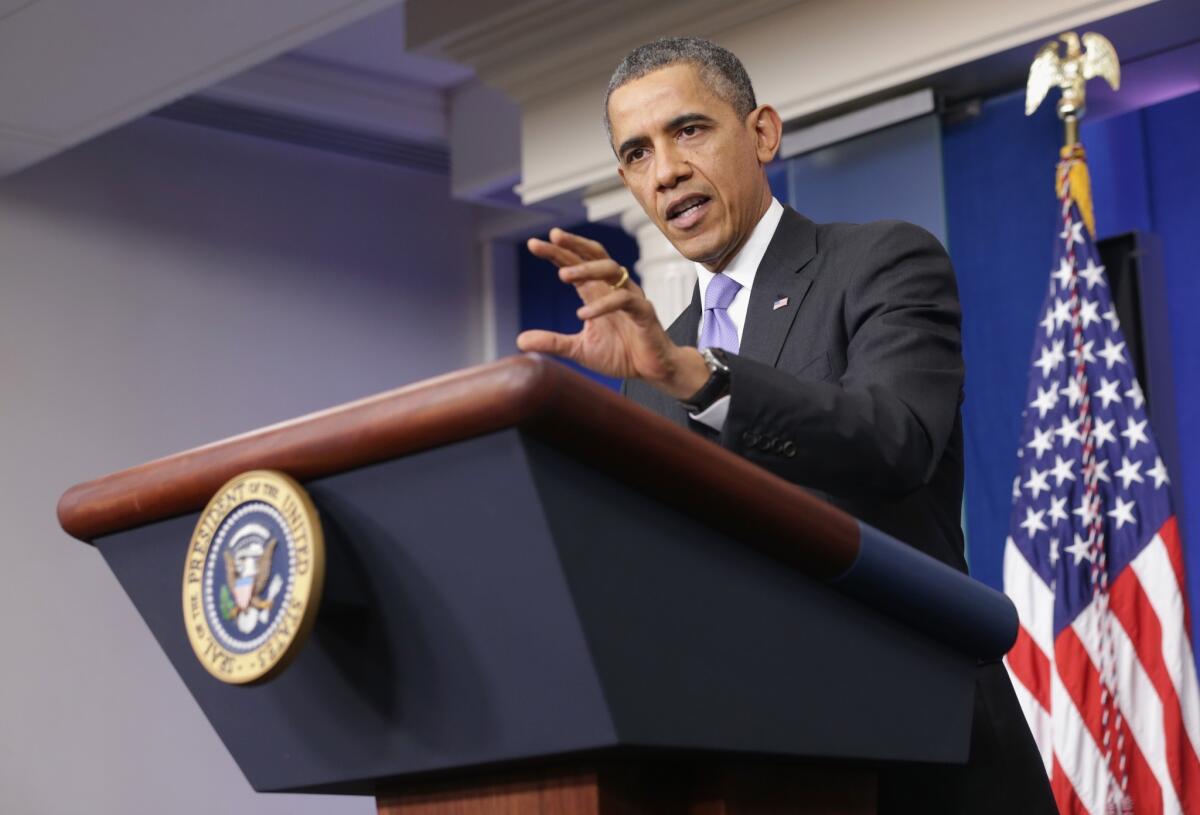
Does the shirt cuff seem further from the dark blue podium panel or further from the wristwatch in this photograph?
the dark blue podium panel

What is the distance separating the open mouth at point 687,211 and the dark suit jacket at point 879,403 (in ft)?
0.28

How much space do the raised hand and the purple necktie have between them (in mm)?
475

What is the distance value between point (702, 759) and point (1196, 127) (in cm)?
413

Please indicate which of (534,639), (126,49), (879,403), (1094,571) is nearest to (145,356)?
(126,49)

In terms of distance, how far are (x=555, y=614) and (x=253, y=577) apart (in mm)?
207

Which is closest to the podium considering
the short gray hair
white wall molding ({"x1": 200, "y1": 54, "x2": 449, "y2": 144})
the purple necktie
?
the purple necktie

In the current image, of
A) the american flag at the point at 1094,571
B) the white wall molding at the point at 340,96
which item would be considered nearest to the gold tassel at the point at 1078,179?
the american flag at the point at 1094,571

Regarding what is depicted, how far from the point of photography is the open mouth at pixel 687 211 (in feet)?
5.49

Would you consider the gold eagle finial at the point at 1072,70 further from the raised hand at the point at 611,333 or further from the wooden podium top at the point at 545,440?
the wooden podium top at the point at 545,440

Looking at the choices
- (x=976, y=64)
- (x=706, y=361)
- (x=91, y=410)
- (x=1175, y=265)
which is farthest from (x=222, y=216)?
(x=706, y=361)

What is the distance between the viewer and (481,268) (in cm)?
776

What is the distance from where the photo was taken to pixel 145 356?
21.7 feet

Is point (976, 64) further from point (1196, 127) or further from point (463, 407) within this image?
point (463, 407)

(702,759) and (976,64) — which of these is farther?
(976,64)
